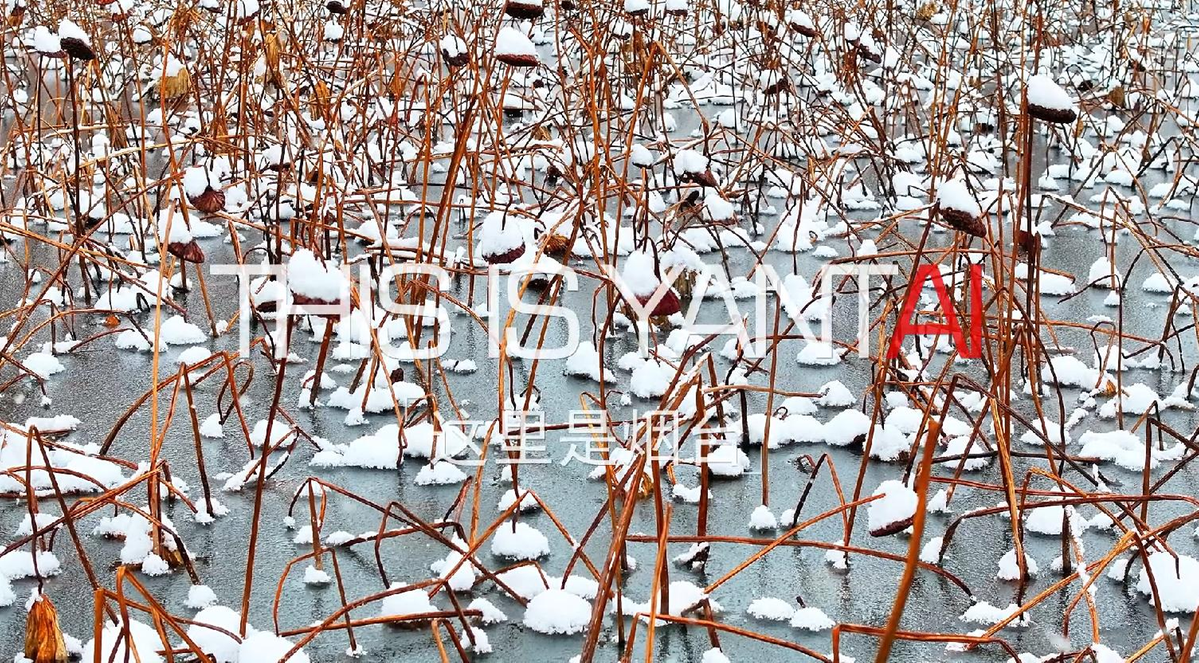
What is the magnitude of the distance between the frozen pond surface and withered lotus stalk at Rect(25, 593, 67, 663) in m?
0.06

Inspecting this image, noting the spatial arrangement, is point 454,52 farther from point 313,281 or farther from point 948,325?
point 313,281

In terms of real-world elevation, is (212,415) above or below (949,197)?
below

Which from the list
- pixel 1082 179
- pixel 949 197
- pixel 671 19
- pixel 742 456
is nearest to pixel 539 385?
pixel 742 456

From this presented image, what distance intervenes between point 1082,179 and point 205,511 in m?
2.91

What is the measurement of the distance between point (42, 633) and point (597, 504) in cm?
81

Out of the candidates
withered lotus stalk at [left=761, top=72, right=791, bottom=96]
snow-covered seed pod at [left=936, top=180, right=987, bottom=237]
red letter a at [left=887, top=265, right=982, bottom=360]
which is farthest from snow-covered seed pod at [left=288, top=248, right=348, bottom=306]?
withered lotus stalk at [left=761, top=72, right=791, bottom=96]

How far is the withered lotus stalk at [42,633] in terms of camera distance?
1562 millimetres

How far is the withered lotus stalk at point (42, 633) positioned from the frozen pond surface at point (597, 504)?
64mm

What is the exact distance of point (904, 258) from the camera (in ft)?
10.7

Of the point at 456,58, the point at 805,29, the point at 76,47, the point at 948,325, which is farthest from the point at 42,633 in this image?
the point at 805,29

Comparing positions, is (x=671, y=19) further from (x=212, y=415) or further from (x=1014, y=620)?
(x=1014, y=620)

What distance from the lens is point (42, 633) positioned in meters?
1.56

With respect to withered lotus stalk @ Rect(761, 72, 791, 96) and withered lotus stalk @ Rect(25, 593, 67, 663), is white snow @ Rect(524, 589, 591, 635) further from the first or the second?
withered lotus stalk @ Rect(761, 72, 791, 96)

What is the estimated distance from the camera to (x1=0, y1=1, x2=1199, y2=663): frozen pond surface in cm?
170
